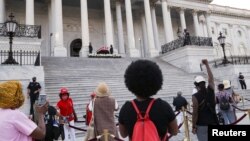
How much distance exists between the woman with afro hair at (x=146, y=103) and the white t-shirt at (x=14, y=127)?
982 millimetres

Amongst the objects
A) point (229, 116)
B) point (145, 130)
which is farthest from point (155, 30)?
point (145, 130)

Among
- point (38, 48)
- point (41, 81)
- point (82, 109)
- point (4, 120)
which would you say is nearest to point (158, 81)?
point (4, 120)

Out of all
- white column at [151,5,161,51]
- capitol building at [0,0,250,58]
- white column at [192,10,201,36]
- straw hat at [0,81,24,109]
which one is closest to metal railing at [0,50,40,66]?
capitol building at [0,0,250,58]

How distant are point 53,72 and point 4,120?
1501 cm

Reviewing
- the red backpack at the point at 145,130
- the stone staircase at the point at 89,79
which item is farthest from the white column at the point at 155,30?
the red backpack at the point at 145,130

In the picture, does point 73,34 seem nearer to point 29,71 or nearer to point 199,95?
point 29,71

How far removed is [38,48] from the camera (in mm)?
17328

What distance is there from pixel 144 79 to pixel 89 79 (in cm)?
1425

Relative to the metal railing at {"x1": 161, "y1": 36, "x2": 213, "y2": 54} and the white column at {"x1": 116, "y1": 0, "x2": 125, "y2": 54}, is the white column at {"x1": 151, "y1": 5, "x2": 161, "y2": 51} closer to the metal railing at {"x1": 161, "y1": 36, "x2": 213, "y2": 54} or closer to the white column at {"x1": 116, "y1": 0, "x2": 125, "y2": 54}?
the white column at {"x1": 116, "y1": 0, "x2": 125, "y2": 54}

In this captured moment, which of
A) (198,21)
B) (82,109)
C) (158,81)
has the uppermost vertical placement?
(198,21)

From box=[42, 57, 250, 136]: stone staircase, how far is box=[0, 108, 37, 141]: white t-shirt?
26.3ft

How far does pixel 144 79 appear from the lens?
2.89 m

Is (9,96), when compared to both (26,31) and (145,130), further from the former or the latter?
(26,31)

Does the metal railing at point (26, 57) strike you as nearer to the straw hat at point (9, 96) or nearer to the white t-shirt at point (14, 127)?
the straw hat at point (9, 96)
